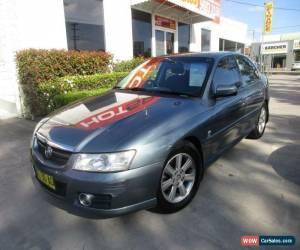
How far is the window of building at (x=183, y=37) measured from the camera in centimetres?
1355

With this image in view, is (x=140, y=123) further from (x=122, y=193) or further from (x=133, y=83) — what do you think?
(x=133, y=83)

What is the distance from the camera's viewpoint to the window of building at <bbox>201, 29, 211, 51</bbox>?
1605 centimetres

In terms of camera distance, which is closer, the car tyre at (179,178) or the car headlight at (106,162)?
the car headlight at (106,162)

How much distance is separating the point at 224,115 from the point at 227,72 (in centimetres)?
74

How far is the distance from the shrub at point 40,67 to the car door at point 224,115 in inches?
180

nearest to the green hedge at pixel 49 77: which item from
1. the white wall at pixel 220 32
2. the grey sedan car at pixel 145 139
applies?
the grey sedan car at pixel 145 139

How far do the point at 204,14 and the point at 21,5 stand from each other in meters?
8.13

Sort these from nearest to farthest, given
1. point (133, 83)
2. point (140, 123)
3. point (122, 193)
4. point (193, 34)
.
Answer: point (122, 193) < point (140, 123) < point (133, 83) < point (193, 34)

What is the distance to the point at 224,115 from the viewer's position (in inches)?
127

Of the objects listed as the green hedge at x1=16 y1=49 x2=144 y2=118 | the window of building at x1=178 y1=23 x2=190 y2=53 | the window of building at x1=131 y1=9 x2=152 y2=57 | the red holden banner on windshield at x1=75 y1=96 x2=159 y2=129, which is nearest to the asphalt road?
the red holden banner on windshield at x1=75 y1=96 x2=159 y2=129

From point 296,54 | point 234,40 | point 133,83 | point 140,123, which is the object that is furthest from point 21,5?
point 296,54

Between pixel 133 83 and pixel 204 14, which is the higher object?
pixel 204 14

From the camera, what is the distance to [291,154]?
4.15 meters

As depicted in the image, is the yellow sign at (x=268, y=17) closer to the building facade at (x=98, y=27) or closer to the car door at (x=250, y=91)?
the building facade at (x=98, y=27)
